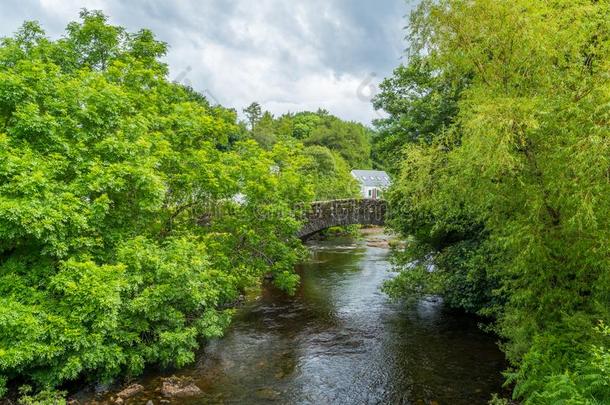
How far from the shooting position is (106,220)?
37.7 ft

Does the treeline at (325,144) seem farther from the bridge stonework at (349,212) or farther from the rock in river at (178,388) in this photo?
the rock in river at (178,388)

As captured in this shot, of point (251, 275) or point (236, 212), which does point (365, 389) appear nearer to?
point (251, 275)

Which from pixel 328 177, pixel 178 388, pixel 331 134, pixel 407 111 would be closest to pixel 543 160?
pixel 178 388

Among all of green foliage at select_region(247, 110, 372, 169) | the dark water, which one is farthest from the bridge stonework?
green foliage at select_region(247, 110, 372, 169)

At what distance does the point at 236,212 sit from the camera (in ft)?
52.3

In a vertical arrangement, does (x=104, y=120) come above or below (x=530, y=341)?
above

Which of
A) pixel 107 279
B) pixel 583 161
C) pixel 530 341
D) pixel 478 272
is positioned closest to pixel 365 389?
pixel 530 341

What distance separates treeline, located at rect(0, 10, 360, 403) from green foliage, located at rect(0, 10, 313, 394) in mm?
39

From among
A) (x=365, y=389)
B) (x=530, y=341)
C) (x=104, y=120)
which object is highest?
(x=104, y=120)

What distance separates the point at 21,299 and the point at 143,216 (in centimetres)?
385

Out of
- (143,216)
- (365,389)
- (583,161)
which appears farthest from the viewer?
(143,216)

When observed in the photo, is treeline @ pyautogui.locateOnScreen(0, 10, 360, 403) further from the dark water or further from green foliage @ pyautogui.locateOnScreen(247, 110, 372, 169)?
green foliage @ pyautogui.locateOnScreen(247, 110, 372, 169)

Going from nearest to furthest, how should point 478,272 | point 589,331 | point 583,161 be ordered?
point 583,161 < point 589,331 < point 478,272

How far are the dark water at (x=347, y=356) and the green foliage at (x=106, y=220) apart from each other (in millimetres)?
1481
